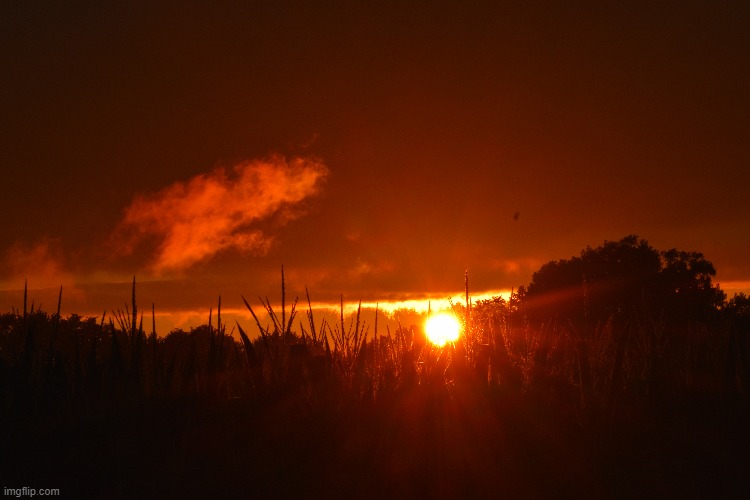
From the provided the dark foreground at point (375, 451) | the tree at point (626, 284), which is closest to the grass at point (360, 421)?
the dark foreground at point (375, 451)

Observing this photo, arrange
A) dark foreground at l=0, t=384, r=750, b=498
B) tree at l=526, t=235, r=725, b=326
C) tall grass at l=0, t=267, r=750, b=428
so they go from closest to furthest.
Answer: dark foreground at l=0, t=384, r=750, b=498 → tall grass at l=0, t=267, r=750, b=428 → tree at l=526, t=235, r=725, b=326

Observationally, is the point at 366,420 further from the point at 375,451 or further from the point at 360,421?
the point at 375,451

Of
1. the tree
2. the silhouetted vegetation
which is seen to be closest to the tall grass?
the silhouetted vegetation

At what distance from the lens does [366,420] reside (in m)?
5.29

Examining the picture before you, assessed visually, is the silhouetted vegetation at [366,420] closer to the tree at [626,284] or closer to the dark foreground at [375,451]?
the dark foreground at [375,451]

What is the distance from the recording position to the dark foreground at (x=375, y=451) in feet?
13.9

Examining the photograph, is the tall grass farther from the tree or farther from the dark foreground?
the tree

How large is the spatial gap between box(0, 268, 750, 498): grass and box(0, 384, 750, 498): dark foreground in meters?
0.02

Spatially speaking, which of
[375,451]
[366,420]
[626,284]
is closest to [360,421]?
[366,420]

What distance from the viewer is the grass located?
4336mm

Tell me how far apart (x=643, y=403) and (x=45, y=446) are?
574cm

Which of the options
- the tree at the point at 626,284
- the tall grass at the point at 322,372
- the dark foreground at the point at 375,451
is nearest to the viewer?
the dark foreground at the point at 375,451

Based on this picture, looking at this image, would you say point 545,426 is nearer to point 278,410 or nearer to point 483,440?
point 483,440

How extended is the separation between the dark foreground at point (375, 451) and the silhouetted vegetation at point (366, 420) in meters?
0.02
